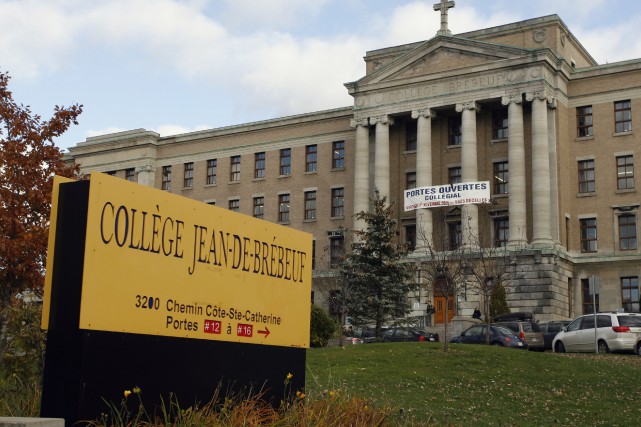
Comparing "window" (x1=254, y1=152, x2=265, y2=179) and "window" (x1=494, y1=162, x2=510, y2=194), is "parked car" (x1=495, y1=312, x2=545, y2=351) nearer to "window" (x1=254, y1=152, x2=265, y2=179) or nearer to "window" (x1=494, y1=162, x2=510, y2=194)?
"window" (x1=494, y1=162, x2=510, y2=194)

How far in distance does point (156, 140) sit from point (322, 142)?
16448mm

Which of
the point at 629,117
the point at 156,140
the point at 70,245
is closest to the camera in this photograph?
the point at 70,245

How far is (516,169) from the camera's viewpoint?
5409 cm

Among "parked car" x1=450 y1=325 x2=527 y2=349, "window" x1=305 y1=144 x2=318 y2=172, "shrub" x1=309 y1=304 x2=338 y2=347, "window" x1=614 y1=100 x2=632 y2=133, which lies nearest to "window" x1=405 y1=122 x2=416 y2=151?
"window" x1=305 y1=144 x2=318 y2=172

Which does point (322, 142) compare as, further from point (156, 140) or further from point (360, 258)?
point (360, 258)

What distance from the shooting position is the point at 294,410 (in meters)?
10.2

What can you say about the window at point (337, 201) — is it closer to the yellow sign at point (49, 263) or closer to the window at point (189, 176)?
the window at point (189, 176)

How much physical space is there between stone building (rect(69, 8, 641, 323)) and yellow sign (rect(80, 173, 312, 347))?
41.8 m

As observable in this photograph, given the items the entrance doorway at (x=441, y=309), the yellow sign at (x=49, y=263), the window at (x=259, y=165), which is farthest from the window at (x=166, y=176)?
the yellow sign at (x=49, y=263)

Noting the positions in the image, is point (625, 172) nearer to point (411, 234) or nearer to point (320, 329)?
point (411, 234)

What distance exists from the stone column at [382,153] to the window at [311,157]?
302 inches

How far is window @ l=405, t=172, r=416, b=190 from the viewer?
60.4 m

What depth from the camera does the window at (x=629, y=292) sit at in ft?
173

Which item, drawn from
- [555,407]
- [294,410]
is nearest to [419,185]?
[555,407]
